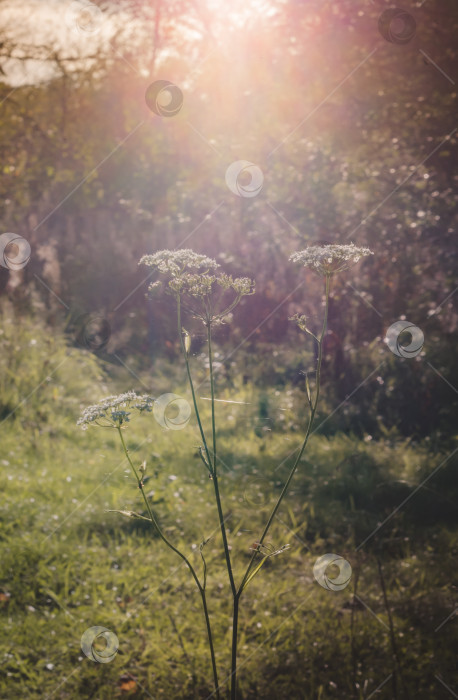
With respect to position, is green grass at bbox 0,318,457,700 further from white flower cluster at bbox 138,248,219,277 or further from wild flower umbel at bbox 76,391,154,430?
white flower cluster at bbox 138,248,219,277

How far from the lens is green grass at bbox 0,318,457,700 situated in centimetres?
246

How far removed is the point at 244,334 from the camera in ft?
21.8

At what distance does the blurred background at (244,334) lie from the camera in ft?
8.73

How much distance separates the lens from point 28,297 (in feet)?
23.2

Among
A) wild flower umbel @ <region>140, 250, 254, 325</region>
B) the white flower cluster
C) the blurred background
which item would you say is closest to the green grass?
the blurred background

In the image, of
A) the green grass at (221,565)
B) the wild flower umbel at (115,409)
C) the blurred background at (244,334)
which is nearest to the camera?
the wild flower umbel at (115,409)

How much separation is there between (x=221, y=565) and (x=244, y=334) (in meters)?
3.69

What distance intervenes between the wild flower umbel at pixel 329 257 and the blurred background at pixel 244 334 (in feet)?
1.45

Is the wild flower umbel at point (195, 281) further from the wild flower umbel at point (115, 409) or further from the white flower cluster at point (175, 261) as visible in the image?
the wild flower umbel at point (115, 409)

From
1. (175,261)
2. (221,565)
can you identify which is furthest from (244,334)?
(175,261)

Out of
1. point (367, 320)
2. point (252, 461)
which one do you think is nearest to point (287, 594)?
point (252, 461)

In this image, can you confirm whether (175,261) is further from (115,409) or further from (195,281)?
(115,409)

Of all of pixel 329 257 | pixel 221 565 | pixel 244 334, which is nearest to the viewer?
pixel 329 257

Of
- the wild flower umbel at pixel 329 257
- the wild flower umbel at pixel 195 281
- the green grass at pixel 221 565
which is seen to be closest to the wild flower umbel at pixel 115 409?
the wild flower umbel at pixel 195 281
